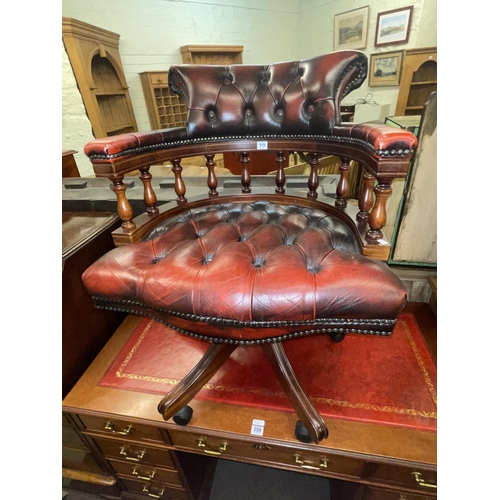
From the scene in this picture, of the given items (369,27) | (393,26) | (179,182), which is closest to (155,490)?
(179,182)

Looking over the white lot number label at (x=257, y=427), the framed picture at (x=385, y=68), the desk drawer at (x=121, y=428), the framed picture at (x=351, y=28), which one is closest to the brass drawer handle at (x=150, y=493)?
the desk drawer at (x=121, y=428)

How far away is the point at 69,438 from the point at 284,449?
2.65 feet

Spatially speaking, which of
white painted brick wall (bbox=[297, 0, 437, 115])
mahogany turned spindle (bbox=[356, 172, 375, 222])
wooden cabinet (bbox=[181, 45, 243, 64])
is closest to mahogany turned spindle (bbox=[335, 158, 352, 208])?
mahogany turned spindle (bbox=[356, 172, 375, 222])

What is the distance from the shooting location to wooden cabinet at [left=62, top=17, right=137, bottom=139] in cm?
247

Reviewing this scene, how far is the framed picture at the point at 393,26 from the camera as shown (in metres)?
3.18

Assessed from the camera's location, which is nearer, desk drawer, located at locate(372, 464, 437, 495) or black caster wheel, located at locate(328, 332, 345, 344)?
desk drawer, located at locate(372, 464, 437, 495)

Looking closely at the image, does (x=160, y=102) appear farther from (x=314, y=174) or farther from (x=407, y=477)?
(x=407, y=477)

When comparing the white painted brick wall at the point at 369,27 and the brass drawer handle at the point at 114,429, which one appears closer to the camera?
the brass drawer handle at the point at 114,429

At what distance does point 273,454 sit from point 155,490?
0.58 metres

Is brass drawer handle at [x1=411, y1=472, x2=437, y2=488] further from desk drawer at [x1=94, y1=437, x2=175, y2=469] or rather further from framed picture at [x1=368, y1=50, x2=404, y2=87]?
framed picture at [x1=368, y1=50, x2=404, y2=87]

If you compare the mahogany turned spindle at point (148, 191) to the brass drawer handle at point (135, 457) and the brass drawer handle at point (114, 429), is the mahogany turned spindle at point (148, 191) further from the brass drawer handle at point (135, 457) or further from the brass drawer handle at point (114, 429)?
the brass drawer handle at point (135, 457)

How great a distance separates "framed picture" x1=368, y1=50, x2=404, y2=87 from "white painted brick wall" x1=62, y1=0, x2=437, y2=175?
0.08m

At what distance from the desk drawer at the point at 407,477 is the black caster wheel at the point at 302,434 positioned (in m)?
0.20
